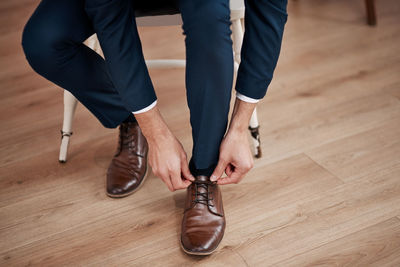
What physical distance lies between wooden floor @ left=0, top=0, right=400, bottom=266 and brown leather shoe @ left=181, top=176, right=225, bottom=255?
0.09 feet

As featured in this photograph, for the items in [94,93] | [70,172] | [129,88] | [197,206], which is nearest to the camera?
[129,88]

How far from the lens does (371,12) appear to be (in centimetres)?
183

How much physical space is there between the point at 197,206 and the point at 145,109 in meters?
0.26

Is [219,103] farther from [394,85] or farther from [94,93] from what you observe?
[394,85]

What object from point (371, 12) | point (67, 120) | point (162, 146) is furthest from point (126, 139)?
point (371, 12)

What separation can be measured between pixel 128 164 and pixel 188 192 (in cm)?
23

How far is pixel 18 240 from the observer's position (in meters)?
0.99

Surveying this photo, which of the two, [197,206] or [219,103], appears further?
[197,206]

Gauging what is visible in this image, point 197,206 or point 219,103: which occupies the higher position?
point 219,103

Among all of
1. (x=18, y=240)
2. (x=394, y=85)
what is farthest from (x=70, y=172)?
(x=394, y=85)

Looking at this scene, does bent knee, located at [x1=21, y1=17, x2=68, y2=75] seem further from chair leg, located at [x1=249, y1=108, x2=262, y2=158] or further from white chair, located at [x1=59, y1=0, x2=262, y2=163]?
chair leg, located at [x1=249, y1=108, x2=262, y2=158]

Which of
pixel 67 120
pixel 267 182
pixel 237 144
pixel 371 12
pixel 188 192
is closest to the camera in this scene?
pixel 237 144

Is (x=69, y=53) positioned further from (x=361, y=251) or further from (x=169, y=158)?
(x=361, y=251)

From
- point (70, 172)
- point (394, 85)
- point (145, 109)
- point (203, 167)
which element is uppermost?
point (145, 109)
